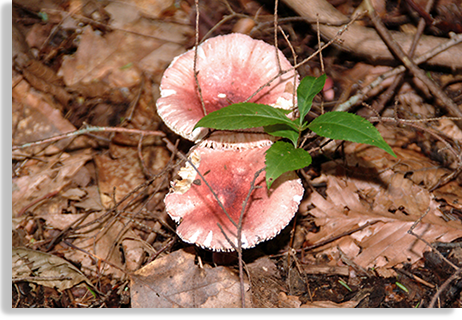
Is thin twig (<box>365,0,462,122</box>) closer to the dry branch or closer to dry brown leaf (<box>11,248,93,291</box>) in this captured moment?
the dry branch

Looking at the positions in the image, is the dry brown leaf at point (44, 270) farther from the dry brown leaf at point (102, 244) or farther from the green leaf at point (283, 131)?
the green leaf at point (283, 131)

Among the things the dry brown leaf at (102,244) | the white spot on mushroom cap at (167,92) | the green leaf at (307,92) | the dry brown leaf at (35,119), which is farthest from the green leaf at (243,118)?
the dry brown leaf at (35,119)

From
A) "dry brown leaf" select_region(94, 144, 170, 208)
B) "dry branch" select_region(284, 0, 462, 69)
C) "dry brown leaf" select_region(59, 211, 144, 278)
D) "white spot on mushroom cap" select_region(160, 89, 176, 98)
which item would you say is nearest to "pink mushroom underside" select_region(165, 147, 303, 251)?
"white spot on mushroom cap" select_region(160, 89, 176, 98)

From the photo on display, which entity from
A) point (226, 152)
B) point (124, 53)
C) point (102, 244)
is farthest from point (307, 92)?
point (124, 53)

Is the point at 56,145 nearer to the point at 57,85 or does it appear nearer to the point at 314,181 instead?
the point at 57,85

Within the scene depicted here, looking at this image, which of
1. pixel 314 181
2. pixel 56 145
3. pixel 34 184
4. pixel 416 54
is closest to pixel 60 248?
pixel 34 184

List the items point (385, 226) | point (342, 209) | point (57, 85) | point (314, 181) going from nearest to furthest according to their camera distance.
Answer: point (385, 226)
point (342, 209)
point (314, 181)
point (57, 85)

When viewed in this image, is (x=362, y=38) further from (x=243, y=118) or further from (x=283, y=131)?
(x=243, y=118)
